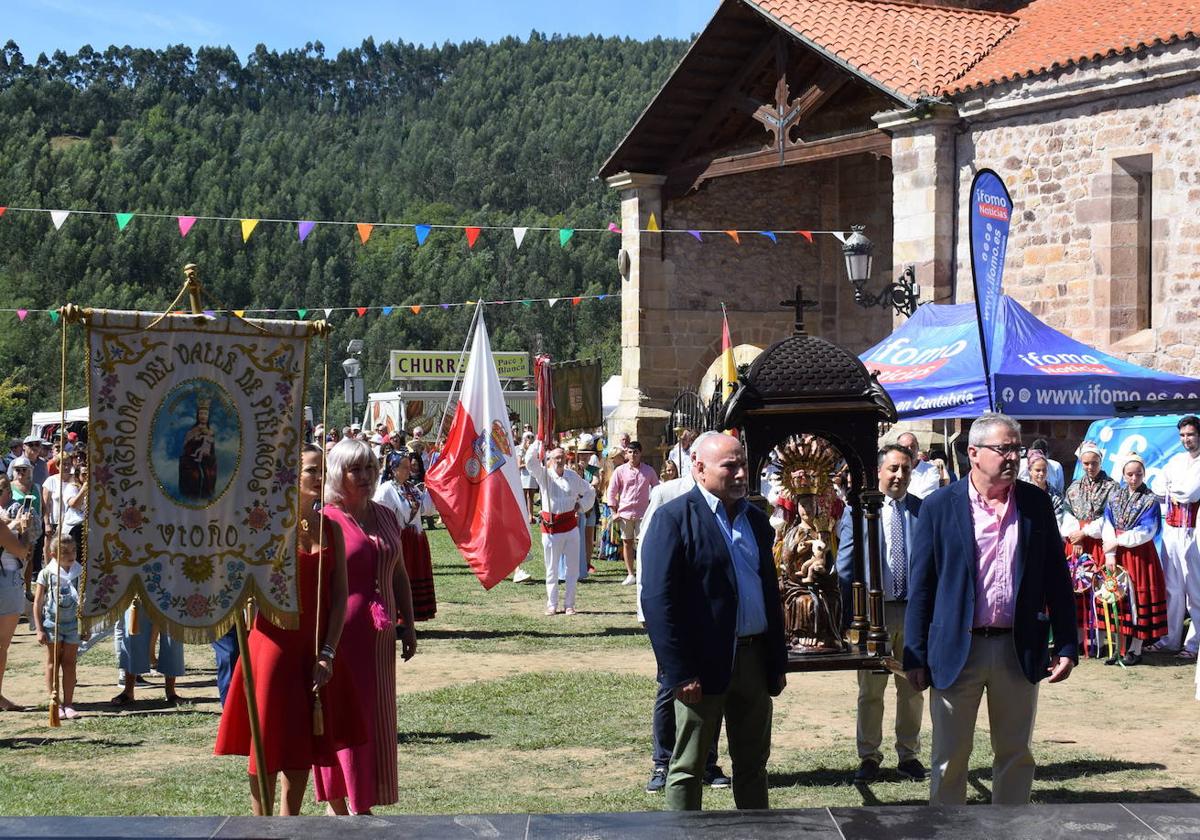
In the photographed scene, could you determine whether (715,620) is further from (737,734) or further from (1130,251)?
(1130,251)

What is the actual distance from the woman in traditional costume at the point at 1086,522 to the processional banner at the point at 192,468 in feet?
26.3

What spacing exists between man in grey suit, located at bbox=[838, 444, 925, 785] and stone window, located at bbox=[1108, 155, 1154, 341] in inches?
432

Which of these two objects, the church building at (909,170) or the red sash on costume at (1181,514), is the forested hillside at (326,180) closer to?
the church building at (909,170)

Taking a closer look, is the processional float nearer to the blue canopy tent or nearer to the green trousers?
the green trousers

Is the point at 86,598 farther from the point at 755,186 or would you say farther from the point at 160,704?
the point at 755,186

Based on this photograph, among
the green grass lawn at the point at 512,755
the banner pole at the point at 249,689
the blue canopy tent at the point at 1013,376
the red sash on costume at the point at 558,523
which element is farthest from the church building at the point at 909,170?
the banner pole at the point at 249,689

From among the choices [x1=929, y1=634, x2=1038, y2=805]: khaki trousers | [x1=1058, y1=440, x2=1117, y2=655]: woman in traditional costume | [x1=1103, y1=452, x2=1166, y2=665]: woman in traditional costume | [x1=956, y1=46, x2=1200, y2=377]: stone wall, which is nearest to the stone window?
[x1=956, y1=46, x2=1200, y2=377]: stone wall

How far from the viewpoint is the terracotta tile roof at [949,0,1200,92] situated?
16.8 meters

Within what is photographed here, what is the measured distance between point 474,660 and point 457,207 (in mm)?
97375

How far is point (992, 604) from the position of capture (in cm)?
555

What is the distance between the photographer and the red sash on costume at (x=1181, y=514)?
1170 cm

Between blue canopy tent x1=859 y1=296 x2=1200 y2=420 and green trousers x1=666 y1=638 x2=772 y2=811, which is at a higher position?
blue canopy tent x1=859 y1=296 x2=1200 y2=420

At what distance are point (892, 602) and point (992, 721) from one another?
1.71 m

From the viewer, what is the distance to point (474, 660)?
466 inches
